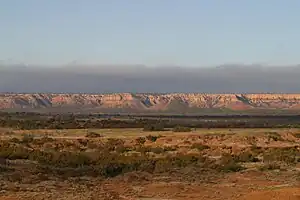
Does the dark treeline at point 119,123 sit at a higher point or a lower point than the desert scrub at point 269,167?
lower

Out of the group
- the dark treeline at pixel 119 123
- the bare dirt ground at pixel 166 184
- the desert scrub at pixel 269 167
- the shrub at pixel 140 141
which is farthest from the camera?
the dark treeline at pixel 119 123

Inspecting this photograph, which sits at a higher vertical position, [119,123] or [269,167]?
[269,167]

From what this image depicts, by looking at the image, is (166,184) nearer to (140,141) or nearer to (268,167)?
(268,167)

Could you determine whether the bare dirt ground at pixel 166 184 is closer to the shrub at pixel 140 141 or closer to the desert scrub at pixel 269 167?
the desert scrub at pixel 269 167

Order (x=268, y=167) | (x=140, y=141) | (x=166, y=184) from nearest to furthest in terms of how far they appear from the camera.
→ (x=166, y=184) → (x=268, y=167) → (x=140, y=141)

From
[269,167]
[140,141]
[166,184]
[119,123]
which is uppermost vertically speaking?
[166,184]

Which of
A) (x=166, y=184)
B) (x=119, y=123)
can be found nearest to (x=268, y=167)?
(x=166, y=184)

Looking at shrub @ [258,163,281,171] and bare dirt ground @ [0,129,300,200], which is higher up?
bare dirt ground @ [0,129,300,200]

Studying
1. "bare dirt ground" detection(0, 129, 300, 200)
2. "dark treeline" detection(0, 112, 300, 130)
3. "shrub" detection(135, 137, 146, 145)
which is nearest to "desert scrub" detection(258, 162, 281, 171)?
"bare dirt ground" detection(0, 129, 300, 200)

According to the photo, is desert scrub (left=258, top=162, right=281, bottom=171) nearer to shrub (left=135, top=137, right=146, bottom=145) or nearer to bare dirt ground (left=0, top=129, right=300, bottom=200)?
bare dirt ground (left=0, top=129, right=300, bottom=200)

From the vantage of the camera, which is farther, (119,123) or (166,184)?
(119,123)

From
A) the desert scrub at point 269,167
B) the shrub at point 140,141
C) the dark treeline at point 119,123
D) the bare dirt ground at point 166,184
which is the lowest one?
the dark treeline at point 119,123

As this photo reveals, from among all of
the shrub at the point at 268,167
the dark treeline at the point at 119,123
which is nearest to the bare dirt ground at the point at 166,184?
the shrub at the point at 268,167

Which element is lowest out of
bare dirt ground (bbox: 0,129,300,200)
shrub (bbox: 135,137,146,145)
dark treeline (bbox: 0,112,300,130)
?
dark treeline (bbox: 0,112,300,130)
